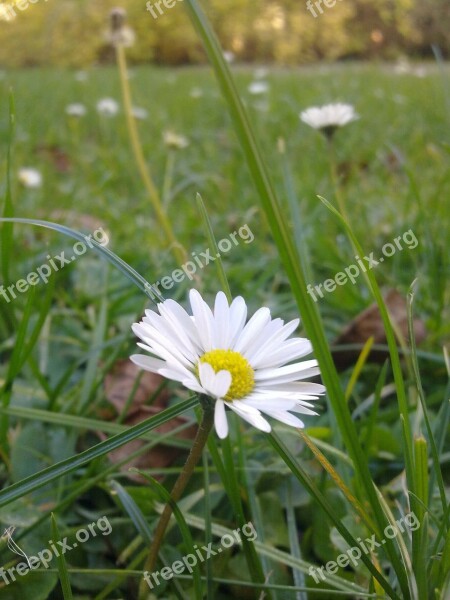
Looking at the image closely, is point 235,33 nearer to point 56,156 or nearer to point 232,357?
point 56,156

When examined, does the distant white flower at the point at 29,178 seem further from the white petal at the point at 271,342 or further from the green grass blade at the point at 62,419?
the white petal at the point at 271,342

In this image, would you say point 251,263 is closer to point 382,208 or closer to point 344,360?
point 344,360

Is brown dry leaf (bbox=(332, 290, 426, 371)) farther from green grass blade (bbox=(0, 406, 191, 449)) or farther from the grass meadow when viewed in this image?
green grass blade (bbox=(0, 406, 191, 449))

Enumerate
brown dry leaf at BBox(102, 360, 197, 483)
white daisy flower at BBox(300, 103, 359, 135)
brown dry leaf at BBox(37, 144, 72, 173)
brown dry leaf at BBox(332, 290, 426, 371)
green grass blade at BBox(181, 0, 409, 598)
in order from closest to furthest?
green grass blade at BBox(181, 0, 409, 598) → brown dry leaf at BBox(102, 360, 197, 483) → brown dry leaf at BBox(332, 290, 426, 371) → white daisy flower at BBox(300, 103, 359, 135) → brown dry leaf at BBox(37, 144, 72, 173)
